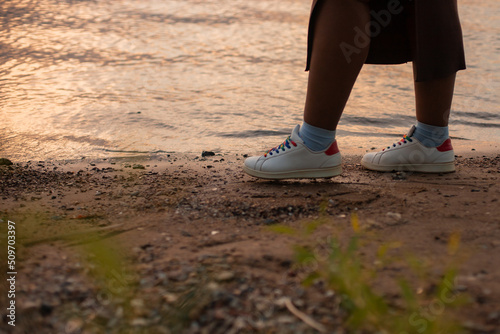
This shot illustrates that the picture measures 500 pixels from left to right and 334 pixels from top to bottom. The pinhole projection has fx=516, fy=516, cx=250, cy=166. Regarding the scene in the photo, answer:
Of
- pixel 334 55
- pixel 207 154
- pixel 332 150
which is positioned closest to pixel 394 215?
pixel 332 150

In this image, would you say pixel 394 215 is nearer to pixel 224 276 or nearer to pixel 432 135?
pixel 224 276

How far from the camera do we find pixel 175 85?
13.6ft

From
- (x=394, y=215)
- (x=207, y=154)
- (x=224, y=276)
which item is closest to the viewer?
(x=224, y=276)

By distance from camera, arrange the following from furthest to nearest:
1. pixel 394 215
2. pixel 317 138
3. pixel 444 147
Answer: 1. pixel 444 147
2. pixel 317 138
3. pixel 394 215

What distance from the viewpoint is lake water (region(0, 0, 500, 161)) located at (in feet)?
10.4

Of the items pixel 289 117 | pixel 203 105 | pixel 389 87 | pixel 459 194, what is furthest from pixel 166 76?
pixel 459 194

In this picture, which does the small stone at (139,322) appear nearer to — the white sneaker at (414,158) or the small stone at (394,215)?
the small stone at (394,215)

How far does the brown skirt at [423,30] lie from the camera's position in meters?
1.91

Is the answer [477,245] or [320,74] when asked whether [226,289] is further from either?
[320,74]

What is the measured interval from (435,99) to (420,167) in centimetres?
31

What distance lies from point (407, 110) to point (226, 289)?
121 inches

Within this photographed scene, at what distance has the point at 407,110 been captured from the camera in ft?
12.7

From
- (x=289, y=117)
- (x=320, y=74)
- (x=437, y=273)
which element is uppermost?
(x=320, y=74)

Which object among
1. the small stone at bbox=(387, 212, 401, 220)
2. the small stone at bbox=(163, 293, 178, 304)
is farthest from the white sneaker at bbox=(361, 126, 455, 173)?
the small stone at bbox=(163, 293, 178, 304)
